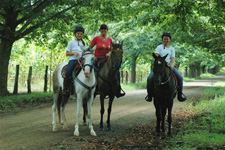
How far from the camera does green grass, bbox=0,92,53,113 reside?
12522 mm

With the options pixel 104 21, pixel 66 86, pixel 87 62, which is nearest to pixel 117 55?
pixel 87 62

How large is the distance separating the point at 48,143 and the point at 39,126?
240cm

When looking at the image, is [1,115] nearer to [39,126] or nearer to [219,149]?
[39,126]

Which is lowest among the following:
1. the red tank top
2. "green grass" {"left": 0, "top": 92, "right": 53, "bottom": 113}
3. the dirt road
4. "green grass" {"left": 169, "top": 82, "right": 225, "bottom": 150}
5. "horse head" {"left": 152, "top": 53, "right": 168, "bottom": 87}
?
the dirt road

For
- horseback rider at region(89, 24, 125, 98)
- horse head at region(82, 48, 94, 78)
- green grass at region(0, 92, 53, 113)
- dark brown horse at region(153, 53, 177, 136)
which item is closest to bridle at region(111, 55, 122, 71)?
horseback rider at region(89, 24, 125, 98)

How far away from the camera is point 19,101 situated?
13719 millimetres

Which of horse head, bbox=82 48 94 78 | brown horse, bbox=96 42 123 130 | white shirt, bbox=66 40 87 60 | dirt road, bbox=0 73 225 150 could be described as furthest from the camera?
brown horse, bbox=96 42 123 130

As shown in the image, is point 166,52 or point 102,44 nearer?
point 166,52

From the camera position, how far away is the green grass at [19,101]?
12.5 m

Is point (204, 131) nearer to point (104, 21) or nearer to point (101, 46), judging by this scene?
point (101, 46)

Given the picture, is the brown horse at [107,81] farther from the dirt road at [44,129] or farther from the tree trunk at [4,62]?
the tree trunk at [4,62]

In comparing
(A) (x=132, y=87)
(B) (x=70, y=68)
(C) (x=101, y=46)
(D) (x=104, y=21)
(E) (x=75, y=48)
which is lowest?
(A) (x=132, y=87)

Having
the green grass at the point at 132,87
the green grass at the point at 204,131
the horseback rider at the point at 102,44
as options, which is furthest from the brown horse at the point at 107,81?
the green grass at the point at 132,87

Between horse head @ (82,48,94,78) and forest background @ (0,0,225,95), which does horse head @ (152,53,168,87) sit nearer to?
horse head @ (82,48,94,78)
